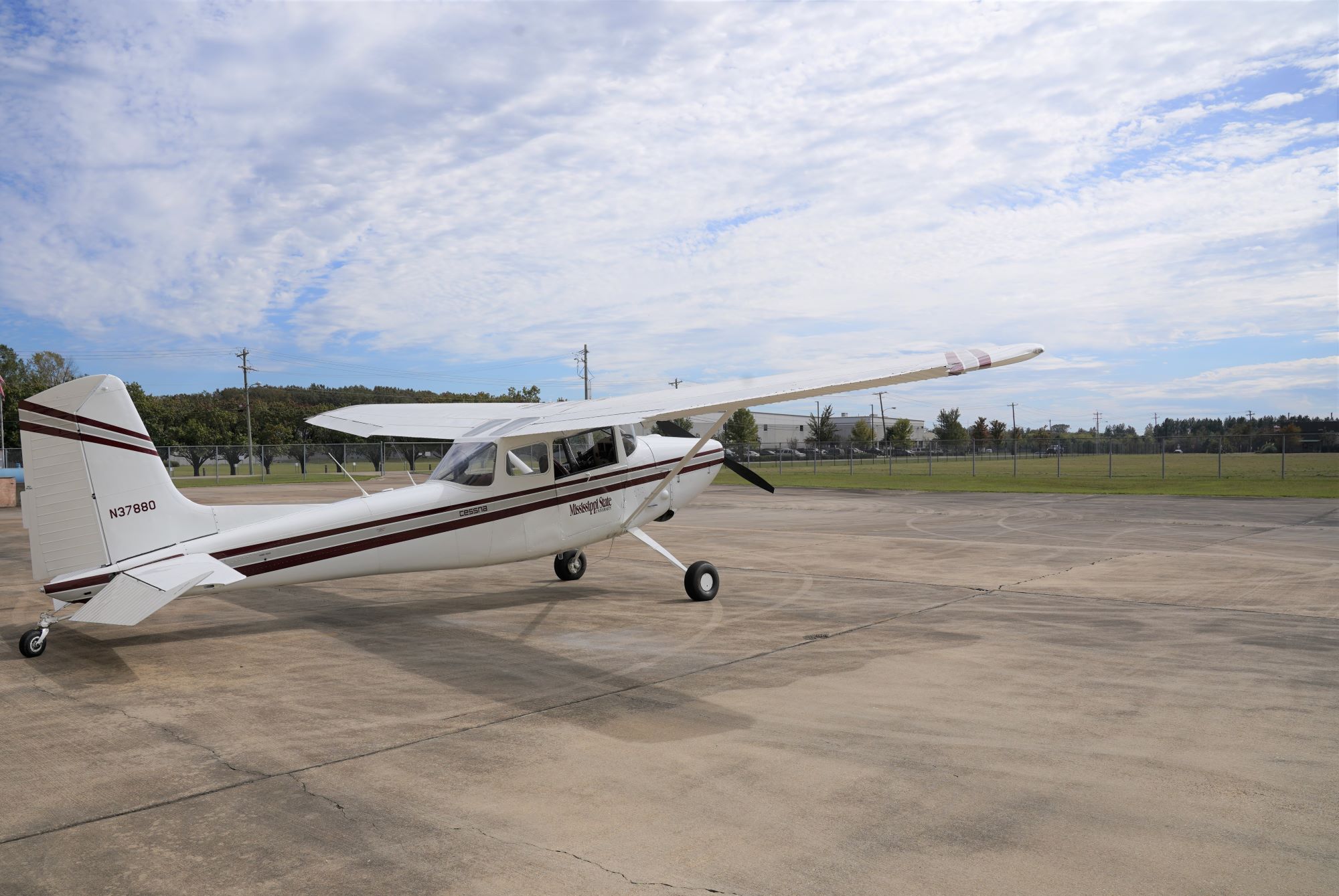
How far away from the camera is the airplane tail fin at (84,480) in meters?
7.44

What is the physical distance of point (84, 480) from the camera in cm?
754

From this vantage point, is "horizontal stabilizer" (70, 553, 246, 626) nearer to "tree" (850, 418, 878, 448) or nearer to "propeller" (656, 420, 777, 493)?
"propeller" (656, 420, 777, 493)

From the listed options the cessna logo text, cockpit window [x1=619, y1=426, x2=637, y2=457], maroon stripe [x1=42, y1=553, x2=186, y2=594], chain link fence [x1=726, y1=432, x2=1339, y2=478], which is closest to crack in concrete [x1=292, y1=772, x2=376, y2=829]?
maroon stripe [x1=42, y1=553, x2=186, y2=594]

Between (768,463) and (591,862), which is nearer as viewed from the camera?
(591,862)

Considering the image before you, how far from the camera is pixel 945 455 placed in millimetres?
87438

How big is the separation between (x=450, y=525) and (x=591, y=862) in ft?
20.2

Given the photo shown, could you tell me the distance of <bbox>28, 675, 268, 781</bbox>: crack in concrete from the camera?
502cm

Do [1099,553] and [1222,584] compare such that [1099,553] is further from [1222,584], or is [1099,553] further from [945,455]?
[945,455]

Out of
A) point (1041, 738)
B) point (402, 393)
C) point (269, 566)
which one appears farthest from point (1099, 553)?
point (402, 393)

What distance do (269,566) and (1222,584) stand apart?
1130 cm

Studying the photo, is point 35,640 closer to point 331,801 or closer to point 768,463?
point 331,801

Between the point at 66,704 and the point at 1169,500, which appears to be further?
the point at 1169,500

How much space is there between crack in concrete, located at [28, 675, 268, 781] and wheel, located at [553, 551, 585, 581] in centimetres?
635

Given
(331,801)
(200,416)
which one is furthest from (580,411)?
(200,416)
